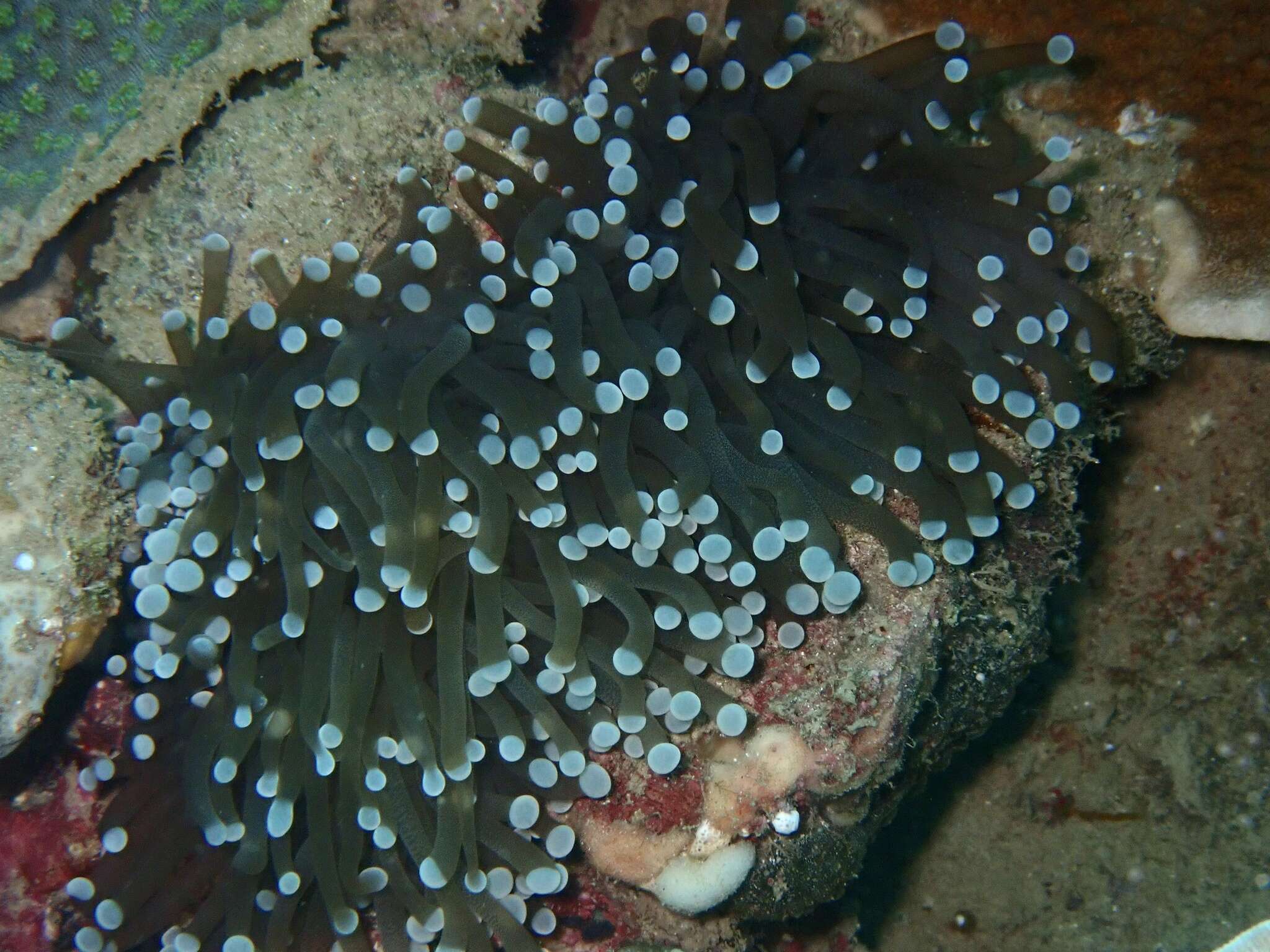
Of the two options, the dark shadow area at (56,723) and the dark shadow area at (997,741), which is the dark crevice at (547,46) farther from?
the dark shadow area at (997,741)

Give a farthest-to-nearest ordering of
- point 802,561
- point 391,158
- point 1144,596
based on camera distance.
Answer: point 1144,596, point 391,158, point 802,561

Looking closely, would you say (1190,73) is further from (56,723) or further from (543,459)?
(56,723)

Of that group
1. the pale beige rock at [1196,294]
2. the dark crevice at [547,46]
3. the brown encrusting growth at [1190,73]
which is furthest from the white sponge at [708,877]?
the dark crevice at [547,46]

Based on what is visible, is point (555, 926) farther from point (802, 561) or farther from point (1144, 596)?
point (1144, 596)

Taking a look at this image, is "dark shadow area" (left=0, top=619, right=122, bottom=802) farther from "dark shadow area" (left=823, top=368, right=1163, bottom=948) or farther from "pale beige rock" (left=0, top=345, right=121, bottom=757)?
"dark shadow area" (left=823, top=368, right=1163, bottom=948)

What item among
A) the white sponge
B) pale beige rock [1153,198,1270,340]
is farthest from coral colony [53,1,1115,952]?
pale beige rock [1153,198,1270,340]

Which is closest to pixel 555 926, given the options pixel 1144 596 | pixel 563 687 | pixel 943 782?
pixel 563 687
